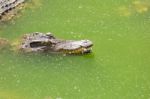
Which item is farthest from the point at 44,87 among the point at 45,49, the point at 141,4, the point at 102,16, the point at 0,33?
the point at 141,4

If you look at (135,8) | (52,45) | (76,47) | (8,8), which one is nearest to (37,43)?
(52,45)

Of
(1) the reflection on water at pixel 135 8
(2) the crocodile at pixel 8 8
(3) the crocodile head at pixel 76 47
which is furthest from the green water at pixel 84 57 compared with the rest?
(2) the crocodile at pixel 8 8

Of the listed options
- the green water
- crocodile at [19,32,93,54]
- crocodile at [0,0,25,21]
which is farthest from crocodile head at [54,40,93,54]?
crocodile at [0,0,25,21]

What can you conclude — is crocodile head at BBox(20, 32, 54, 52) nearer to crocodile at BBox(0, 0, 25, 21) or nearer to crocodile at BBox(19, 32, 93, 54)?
crocodile at BBox(19, 32, 93, 54)

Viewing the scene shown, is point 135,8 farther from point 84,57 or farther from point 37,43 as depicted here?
point 37,43

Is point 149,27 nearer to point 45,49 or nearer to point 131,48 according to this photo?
point 131,48

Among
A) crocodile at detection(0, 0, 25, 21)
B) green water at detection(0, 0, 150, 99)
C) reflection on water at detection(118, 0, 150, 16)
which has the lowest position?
green water at detection(0, 0, 150, 99)
